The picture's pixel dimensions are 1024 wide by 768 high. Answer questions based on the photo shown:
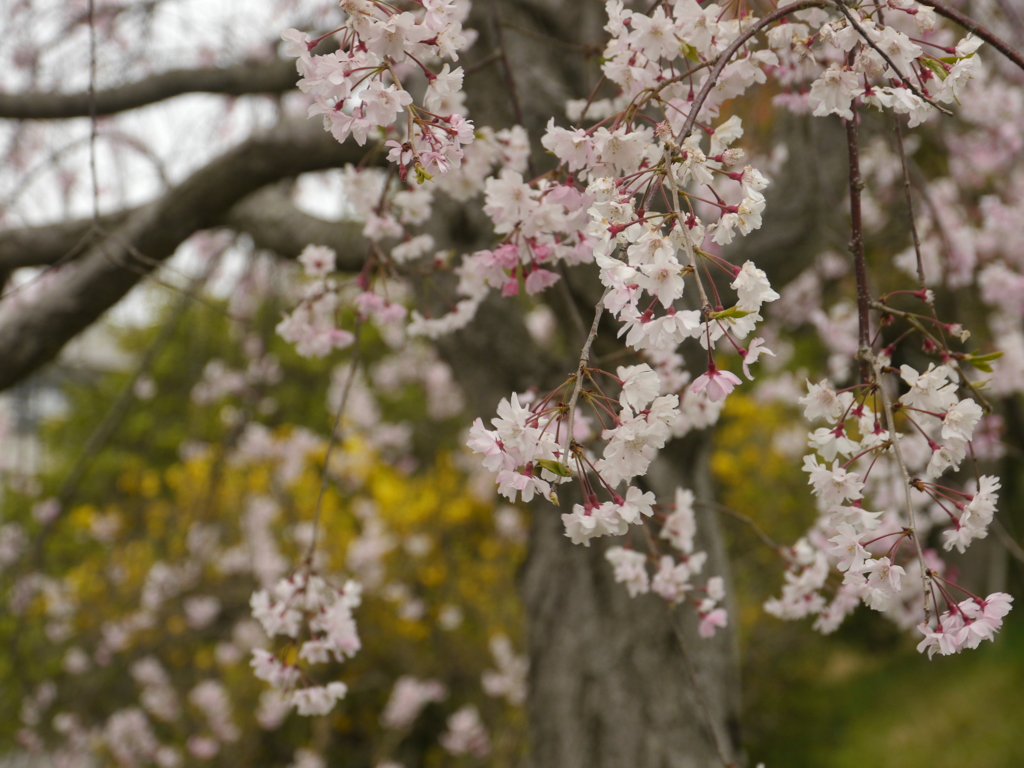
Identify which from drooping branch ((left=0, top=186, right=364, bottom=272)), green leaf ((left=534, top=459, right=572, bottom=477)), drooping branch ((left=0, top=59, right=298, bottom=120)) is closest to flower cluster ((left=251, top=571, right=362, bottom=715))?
green leaf ((left=534, top=459, right=572, bottom=477))

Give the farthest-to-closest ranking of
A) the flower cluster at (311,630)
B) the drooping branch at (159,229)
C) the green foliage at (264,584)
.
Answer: the green foliage at (264,584) → the drooping branch at (159,229) → the flower cluster at (311,630)

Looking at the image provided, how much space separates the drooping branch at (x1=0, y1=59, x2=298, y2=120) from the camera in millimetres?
2225

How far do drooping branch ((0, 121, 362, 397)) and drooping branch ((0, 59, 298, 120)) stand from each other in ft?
0.96

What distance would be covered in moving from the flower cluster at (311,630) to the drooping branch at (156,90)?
5.57ft

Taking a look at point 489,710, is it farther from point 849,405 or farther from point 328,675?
point 849,405

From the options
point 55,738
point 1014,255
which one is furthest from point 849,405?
point 55,738

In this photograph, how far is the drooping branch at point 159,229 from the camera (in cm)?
214

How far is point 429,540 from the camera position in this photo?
12.9ft

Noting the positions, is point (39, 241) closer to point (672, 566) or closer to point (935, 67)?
point (672, 566)

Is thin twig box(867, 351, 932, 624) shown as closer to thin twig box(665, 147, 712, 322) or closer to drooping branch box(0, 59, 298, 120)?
thin twig box(665, 147, 712, 322)

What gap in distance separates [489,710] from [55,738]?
249cm

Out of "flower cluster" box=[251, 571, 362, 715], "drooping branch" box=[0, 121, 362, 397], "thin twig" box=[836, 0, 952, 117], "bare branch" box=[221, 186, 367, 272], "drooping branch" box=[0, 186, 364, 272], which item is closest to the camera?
"thin twig" box=[836, 0, 952, 117]

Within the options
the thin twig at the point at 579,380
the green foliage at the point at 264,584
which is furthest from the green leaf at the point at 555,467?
the green foliage at the point at 264,584

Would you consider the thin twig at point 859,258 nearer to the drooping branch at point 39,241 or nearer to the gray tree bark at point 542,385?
the gray tree bark at point 542,385
